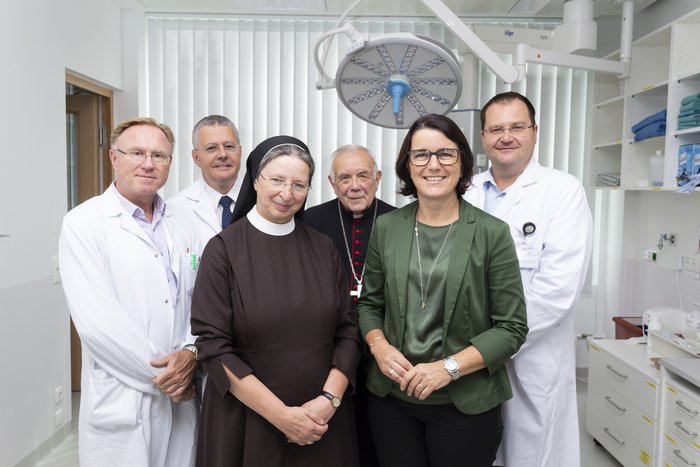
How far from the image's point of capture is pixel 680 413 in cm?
219

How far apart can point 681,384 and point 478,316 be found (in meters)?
1.33

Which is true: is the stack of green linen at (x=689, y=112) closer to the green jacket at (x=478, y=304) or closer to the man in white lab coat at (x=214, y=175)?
the green jacket at (x=478, y=304)

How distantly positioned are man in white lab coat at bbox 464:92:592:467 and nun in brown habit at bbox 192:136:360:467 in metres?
0.56

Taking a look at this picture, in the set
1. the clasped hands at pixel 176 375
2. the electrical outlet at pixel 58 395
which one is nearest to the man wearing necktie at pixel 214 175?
the clasped hands at pixel 176 375

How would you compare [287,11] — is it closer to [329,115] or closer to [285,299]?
[329,115]

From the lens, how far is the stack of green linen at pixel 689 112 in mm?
2525

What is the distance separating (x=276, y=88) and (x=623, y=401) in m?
2.79

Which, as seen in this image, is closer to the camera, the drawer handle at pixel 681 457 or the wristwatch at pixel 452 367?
the wristwatch at pixel 452 367

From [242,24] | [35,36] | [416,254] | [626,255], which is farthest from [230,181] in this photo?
[626,255]

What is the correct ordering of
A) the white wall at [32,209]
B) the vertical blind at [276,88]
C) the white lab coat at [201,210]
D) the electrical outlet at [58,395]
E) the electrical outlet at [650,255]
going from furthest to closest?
the vertical blind at [276,88] → the electrical outlet at [650,255] → the electrical outlet at [58,395] → the white wall at [32,209] → the white lab coat at [201,210]

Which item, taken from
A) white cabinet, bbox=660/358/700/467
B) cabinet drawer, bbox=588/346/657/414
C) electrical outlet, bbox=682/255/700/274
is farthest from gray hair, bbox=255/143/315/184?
electrical outlet, bbox=682/255/700/274

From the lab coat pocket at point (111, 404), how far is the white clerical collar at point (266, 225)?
0.59 meters

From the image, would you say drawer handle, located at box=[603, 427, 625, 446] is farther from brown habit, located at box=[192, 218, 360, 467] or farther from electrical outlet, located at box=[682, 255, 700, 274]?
brown habit, located at box=[192, 218, 360, 467]

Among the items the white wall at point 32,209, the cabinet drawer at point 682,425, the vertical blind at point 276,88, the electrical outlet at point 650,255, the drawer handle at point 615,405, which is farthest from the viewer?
the vertical blind at point 276,88
